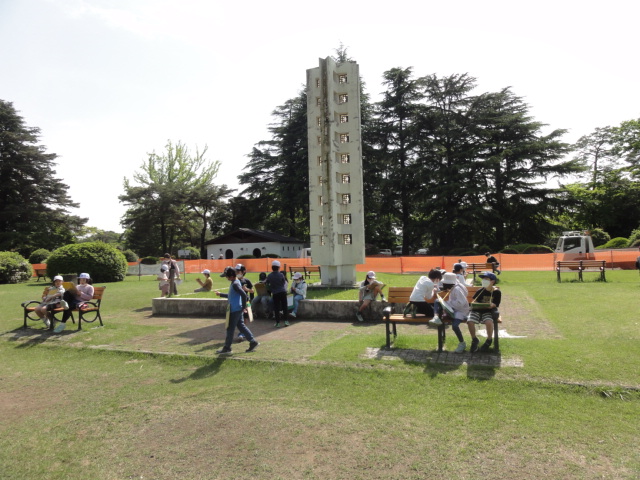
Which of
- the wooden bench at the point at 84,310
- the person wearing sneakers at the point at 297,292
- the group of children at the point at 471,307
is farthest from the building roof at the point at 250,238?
the group of children at the point at 471,307

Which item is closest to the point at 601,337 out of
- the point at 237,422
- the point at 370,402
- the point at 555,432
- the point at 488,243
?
the point at 555,432

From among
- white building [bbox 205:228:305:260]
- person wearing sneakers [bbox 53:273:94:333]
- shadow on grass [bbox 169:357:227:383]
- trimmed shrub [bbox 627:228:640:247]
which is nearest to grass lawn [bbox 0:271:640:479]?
shadow on grass [bbox 169:357:227:383]

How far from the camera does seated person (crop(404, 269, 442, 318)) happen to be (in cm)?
897

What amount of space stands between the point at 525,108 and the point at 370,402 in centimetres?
4788

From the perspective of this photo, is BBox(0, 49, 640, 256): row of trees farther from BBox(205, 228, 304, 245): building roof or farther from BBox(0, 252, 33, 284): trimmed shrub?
BBox(0, 252, 33, 284): trimmed shrub

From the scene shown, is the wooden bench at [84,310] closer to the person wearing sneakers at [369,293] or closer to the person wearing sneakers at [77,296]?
the person wearing sneakers at [77,296]

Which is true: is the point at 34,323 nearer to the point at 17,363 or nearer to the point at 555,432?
the point at 17,363

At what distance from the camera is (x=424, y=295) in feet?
30.2

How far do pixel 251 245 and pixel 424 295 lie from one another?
41219 mm

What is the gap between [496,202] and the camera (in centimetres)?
4575

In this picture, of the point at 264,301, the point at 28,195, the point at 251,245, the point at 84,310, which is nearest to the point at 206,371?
the point at 264,301

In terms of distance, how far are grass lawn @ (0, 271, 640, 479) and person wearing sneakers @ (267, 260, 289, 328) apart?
1834 millimetres

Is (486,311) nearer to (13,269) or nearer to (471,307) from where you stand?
(471,307)

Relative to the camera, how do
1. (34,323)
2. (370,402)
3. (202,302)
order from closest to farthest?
1. (370,402)
2. (34,323)
3. (202,302)
